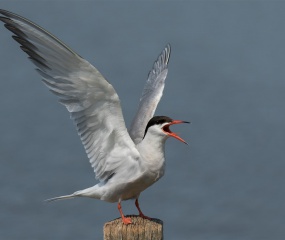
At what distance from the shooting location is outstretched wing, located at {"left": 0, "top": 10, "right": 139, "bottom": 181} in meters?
4.72

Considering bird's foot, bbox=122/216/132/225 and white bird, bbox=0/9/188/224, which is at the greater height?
white bird, bbox=0/9/188/224

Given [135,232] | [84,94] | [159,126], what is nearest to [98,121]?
[84,94]

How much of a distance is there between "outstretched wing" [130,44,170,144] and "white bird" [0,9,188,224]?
422 mm

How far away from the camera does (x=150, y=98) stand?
5938 mm

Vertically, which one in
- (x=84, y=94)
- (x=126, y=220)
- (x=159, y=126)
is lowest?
(x=126, y=220)

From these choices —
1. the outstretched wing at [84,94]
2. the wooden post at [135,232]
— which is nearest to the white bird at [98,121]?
the outstretched wing at [84,94]

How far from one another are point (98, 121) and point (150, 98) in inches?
40.3

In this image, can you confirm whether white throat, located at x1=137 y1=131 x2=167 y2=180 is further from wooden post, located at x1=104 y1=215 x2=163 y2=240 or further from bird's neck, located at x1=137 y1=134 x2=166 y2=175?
wooden post, located at x1=104 y1=215 x2=163 y2=240

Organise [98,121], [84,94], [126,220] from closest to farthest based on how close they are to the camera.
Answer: [126,220]
[84,94]
[98,121]

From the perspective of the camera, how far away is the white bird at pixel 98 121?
475 cm

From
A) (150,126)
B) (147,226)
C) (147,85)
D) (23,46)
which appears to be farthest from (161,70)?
(147,226)

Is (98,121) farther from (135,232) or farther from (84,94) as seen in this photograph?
(135,232)

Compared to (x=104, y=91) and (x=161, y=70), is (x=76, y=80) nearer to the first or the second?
(x=104, y=91)

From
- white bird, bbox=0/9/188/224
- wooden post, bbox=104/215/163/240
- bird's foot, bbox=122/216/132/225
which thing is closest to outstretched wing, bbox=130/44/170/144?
white bird, bbox=0/9/188/224
